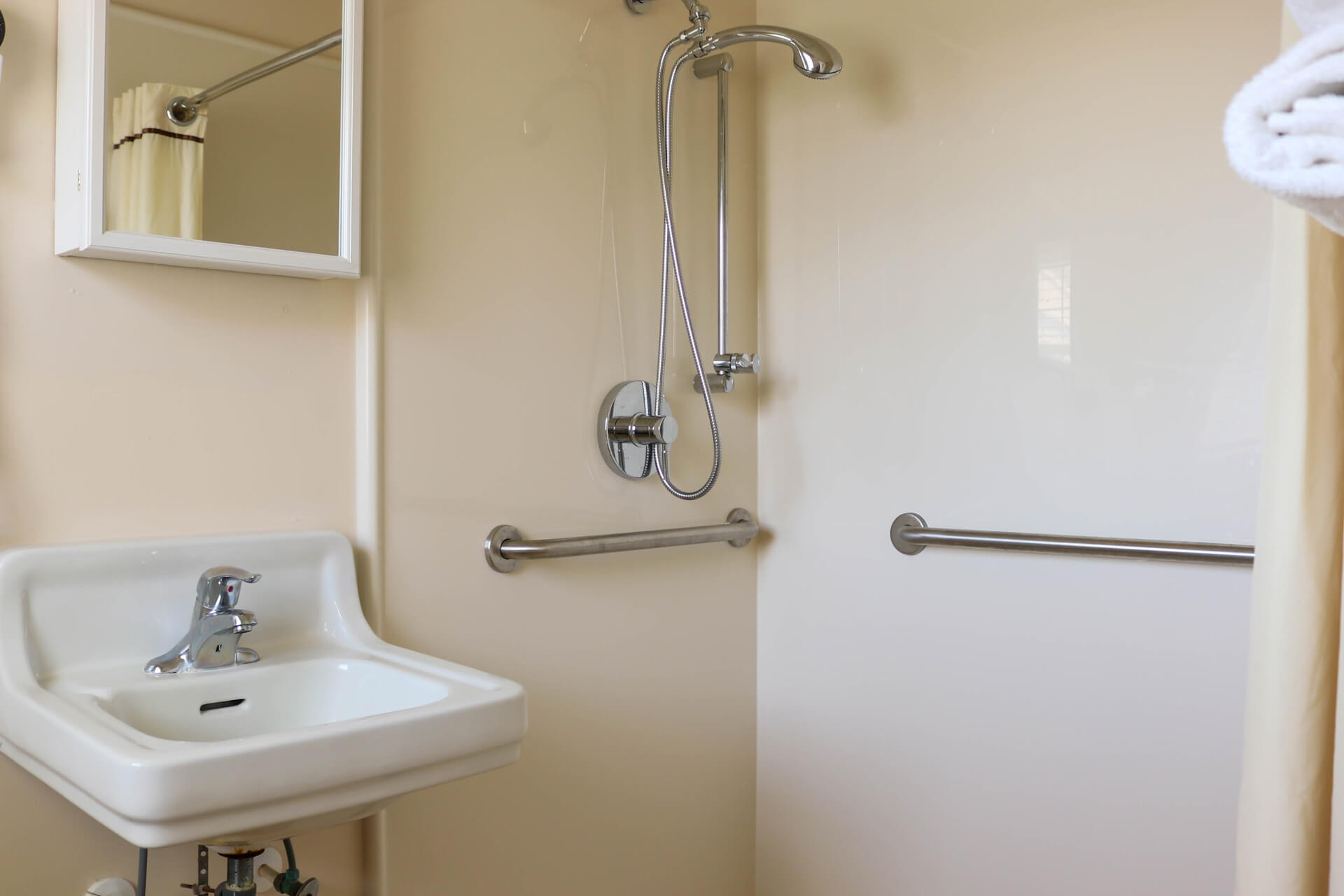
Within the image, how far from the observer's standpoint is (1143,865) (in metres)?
1.45

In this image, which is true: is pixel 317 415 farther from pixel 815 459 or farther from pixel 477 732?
pixel 815 459

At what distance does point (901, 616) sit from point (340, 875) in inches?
38.2

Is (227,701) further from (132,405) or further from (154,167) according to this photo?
(154,167)

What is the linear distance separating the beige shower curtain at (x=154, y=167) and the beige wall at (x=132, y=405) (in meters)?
0.09

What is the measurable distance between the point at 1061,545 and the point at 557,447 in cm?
79

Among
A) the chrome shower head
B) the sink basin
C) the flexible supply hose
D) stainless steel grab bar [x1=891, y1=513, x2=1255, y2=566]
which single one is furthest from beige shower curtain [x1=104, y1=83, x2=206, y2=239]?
stainless steel grab bar [x1=891, y1=513, x2=1255, y2=566]

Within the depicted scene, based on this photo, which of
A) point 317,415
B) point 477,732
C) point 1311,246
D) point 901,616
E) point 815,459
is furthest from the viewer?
point 815,459

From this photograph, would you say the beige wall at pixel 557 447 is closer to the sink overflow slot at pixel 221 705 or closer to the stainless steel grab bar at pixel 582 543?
the stainless steel grab bar at pixel 582 543

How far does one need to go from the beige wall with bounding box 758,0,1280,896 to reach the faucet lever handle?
1021 mm

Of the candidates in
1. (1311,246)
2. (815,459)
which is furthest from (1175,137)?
(1311,246)

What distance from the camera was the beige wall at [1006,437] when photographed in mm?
1398

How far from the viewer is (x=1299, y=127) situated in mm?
447

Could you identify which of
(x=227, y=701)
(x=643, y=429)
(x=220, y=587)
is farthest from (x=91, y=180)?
(x=643, y=429)

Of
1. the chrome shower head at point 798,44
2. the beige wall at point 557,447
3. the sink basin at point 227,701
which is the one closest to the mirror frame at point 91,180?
the beige wall at point 557,447
